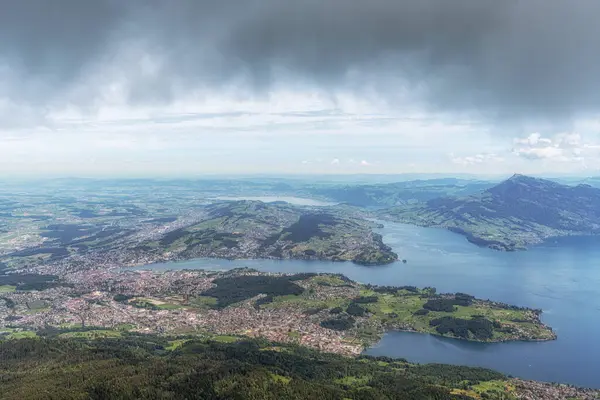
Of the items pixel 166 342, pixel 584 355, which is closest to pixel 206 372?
pixel 166 342

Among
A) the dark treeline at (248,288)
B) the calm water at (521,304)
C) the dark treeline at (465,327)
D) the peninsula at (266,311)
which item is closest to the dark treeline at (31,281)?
the peninsula at (266,311)

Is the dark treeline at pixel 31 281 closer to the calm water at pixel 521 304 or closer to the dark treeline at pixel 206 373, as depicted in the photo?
the calm water at pixel 521 304

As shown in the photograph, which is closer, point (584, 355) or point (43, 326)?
point (584, 355)

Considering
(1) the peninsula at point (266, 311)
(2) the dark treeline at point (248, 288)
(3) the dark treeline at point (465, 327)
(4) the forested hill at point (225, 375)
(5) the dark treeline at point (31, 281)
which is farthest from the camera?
(5) the dark treeline at point (31, 281)

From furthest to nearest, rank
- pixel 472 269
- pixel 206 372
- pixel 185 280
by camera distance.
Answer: pixel 472 269, pixel 185 280, pixel 206 372

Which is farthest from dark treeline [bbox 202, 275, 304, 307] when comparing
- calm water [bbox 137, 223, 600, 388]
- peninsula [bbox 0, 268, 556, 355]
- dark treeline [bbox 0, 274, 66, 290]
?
dark treeline [bbox 0, 274, 66, 290]

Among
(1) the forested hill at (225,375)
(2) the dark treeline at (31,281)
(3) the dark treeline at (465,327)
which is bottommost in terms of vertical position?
(2) the dark treeline at (31,281)

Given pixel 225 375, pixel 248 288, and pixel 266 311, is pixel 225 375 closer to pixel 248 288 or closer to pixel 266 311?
pixel 266 311

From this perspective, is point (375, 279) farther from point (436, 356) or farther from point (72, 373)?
point (72, 373)
